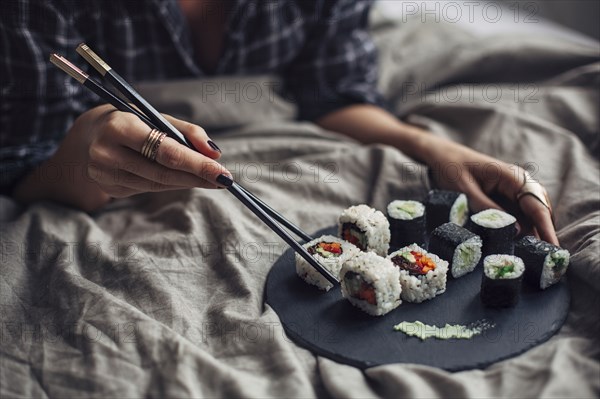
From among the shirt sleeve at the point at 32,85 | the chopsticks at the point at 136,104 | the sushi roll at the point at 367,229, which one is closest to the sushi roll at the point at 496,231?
the sushi roll at the point at 367,229

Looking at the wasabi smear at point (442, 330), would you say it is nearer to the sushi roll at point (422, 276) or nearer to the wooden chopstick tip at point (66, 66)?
the sushi roll at point (422, 276)

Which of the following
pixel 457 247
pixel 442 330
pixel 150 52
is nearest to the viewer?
pixel 442 330

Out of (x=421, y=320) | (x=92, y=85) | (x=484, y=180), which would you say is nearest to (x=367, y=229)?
(x=421, y=320)

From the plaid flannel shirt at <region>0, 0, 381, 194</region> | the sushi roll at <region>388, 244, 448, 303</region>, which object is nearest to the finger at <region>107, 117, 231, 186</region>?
the sushi roll at <region>388, 244, 448, 303</region>

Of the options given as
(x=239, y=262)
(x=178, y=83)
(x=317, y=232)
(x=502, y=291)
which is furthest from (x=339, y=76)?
(x=502, y=291)

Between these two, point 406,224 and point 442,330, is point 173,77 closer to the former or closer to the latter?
point 406,224

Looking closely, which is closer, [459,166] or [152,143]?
[152,143]

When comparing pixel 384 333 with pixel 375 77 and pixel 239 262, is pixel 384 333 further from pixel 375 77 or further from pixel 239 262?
pixel 375 77
